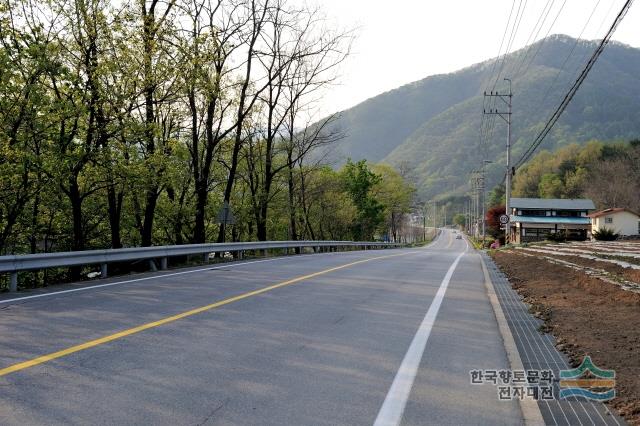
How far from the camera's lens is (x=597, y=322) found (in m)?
8.08

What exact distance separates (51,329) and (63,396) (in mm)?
2875

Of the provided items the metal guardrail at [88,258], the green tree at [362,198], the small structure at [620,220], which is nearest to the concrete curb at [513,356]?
the metal guardrail at [88,258]

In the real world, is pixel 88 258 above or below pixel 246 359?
above

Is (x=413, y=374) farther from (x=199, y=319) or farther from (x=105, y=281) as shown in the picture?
(x=105, y=281)

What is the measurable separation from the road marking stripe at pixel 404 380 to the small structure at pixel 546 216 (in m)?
88.5

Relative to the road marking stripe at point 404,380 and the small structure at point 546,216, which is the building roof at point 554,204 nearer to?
the small structure at point 546,216

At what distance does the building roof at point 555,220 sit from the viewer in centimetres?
8994

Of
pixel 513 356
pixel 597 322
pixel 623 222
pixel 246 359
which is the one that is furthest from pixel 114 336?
pixel 623 222

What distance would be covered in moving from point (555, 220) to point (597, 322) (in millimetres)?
90538

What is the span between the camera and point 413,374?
556cm

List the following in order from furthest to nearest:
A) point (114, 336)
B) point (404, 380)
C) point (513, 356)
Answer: point (114, 336) < point (513, 356) < point (404, 380)

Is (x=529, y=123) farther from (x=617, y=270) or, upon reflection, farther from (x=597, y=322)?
(x=597, y=322)

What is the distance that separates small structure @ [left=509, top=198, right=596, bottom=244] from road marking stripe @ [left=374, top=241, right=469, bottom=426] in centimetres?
8846

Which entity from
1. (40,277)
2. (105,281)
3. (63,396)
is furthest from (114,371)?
(40,277)
